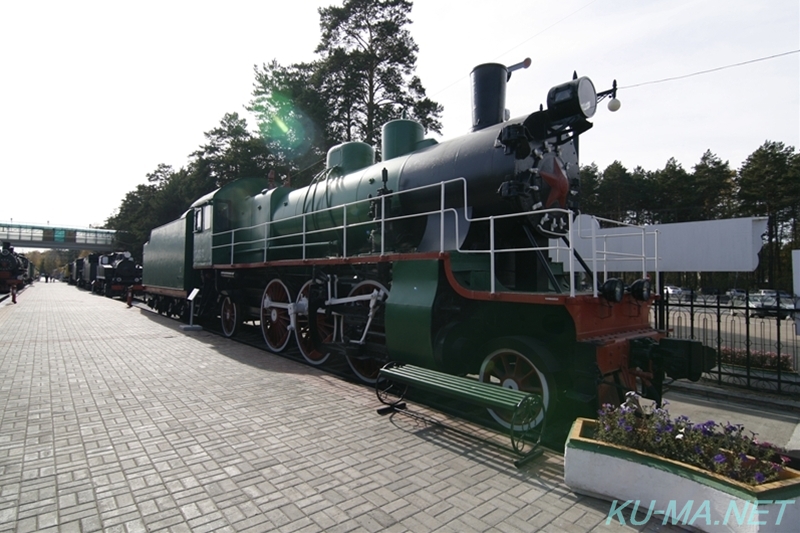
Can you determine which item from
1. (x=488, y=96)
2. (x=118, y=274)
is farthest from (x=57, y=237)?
(x=488, y=96)

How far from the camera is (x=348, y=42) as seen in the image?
83.4ft

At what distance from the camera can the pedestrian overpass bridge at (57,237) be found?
222 ft

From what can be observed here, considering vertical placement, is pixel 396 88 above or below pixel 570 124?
above

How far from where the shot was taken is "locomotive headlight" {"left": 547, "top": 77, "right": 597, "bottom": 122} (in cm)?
546

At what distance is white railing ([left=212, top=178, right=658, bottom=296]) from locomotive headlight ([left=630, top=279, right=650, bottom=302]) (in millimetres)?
332

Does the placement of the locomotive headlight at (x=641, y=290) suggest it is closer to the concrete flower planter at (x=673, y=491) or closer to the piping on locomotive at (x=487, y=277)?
the piping on locomotive at (x=487, y=277)

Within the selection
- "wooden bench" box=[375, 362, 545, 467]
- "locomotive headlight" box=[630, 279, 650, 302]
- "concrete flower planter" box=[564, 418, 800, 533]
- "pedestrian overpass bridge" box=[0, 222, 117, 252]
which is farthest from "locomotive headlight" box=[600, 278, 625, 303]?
Answer: "pedestrian overpass bridge" box=[0, 222, 117, 252]

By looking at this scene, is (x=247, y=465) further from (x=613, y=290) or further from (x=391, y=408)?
(x=613, y=290)

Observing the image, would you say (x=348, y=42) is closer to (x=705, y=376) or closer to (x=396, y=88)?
(x=396, y=88)

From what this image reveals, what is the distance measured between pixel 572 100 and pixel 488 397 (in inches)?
149

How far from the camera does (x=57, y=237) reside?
68.7 m

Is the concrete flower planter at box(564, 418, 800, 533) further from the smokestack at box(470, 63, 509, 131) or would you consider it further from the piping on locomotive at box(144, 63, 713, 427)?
the smokestack at box(470, 63, 509, 131)

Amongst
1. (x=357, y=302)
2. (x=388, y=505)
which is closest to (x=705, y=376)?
(x=357, y=302)

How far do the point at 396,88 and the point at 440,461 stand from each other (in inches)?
972
